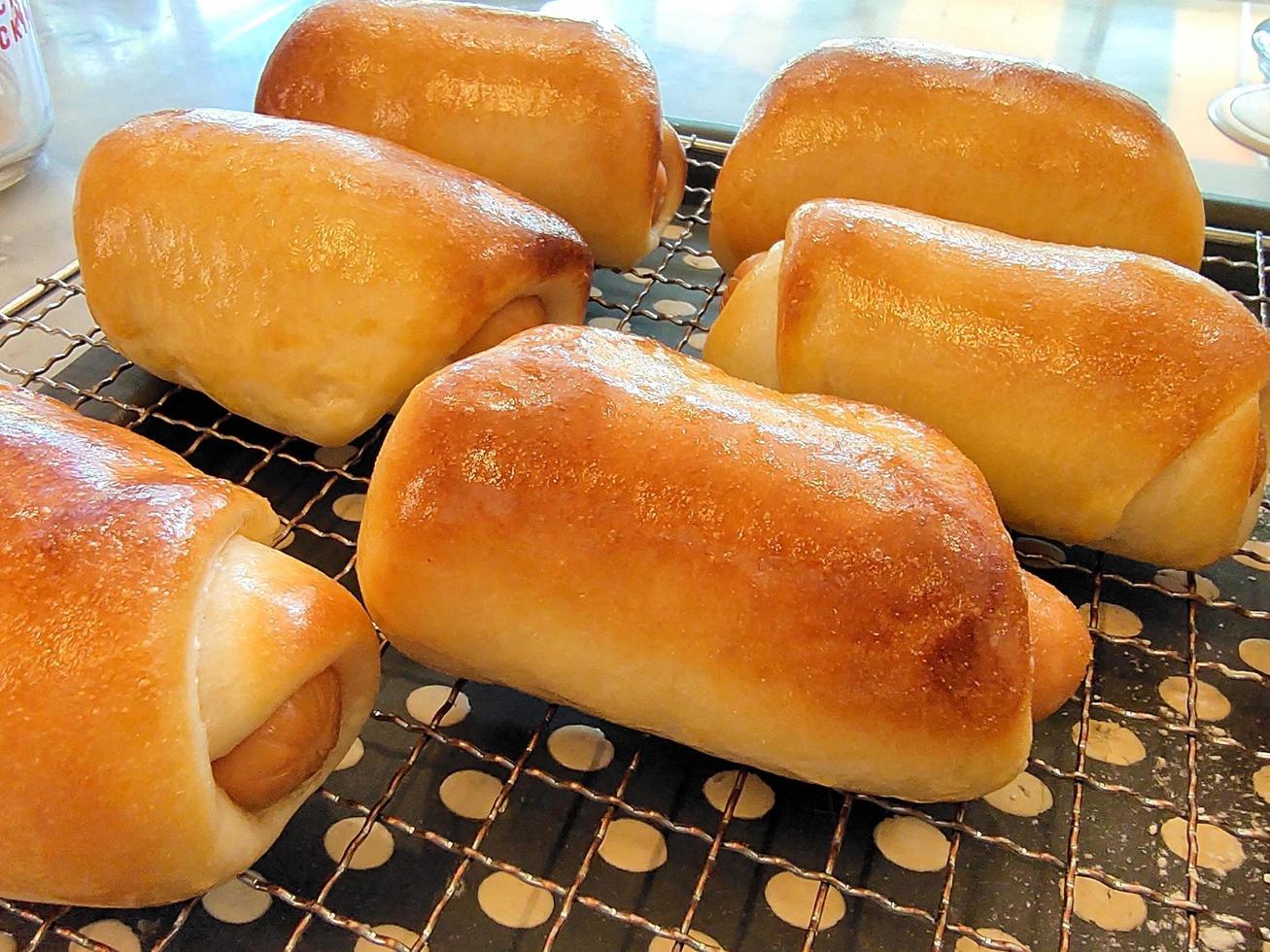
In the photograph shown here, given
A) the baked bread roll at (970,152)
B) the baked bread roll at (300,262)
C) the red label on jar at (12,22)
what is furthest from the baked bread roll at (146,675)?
the red label on jar at (12,22)

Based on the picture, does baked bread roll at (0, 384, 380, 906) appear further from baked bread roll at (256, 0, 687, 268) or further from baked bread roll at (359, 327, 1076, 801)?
baked bread roll at (256, 0, 687, 268)

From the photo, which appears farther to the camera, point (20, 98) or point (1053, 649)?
point (20, 98)

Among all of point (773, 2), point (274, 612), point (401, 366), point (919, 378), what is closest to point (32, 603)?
point (274, 612)

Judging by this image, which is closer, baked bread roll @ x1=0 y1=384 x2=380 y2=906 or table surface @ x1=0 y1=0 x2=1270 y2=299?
baked bread roll @ x1=0 y1=384 x2=380 y2=906

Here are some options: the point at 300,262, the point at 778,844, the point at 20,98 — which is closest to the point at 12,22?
the point at 20,98

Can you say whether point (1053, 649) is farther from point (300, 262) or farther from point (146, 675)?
point (300, 262)

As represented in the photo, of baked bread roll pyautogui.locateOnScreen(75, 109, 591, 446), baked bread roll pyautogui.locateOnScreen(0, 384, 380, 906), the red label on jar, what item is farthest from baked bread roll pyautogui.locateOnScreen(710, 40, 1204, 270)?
the red label on jar

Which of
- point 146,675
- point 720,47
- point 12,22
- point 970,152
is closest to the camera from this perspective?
point 146,675

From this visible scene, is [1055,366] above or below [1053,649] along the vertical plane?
above
